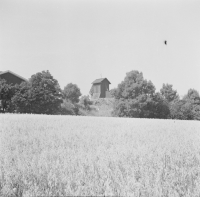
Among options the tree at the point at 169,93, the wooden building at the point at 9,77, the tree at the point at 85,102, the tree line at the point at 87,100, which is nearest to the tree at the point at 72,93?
the tree at the point at 85,102

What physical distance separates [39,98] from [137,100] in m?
20.8

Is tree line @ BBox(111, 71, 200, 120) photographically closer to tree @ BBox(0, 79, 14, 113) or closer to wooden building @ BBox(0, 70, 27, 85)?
tree @ BBox(0, 79, 14, 113)

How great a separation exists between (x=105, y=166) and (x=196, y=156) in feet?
6.77

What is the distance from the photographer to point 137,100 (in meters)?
47.2

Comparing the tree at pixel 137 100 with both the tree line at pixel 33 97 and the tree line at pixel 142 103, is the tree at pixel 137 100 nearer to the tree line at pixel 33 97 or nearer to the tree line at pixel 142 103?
the tree line at pixel 142 103

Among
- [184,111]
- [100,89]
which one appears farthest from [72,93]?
[184,111]

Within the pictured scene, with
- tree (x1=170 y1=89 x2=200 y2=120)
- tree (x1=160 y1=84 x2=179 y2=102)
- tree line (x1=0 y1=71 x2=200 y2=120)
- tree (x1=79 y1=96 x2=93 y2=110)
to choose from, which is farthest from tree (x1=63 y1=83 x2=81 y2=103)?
tree (x1=170 y1=89 x2=200 y2=120)

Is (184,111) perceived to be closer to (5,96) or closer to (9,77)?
(5,96)

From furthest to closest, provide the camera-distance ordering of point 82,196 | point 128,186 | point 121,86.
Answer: point 121,86 < point 128,186 < point 82,196

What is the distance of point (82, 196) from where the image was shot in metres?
2.41

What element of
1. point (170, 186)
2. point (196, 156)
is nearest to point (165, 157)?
point (196, 156)

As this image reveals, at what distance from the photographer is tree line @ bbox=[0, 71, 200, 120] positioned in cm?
4025

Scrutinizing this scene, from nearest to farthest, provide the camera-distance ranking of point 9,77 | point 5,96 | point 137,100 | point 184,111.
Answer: point 5,96, point 137,100, point 9,77, point 184,111

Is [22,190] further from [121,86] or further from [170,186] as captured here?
[121,86]
